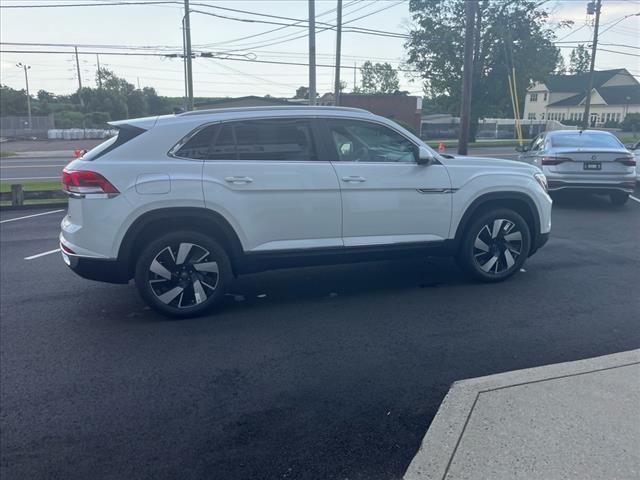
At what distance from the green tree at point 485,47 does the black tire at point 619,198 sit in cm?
3421

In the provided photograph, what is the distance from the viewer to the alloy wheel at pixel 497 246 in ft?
19.8

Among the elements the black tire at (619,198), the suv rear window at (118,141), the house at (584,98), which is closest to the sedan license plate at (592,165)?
the black tire at (619,198)

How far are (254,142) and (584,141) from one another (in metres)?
9.00

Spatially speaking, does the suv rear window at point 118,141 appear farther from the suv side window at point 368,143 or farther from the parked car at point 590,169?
the parked car at point 590,169

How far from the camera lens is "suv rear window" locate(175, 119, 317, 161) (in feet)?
16.6

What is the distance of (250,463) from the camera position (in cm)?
300

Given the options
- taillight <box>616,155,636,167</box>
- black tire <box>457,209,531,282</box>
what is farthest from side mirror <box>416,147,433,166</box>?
taillight <box>616,155,636,167</box>

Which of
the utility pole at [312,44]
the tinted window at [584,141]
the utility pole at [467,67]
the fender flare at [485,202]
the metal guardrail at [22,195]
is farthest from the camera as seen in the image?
the utility pole at [312,44]

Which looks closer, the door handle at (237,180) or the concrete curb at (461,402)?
the concrete curb at (461,402)

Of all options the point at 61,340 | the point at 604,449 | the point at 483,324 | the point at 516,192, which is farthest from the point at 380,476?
the point at 516,192

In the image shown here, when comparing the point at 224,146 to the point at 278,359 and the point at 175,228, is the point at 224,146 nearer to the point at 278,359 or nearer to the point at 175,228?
the point at 175,228

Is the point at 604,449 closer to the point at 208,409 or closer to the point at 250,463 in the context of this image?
the point at 250,463

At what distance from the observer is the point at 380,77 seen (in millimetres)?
91812

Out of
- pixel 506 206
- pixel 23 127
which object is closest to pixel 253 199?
pixel 506 206
